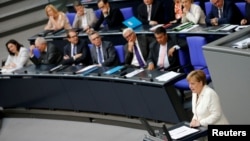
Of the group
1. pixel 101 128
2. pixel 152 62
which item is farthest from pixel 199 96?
pixel 101 128

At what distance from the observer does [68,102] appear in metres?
7.68

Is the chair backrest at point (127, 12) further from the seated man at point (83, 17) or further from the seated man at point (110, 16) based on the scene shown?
the seated man at point (83, 17)

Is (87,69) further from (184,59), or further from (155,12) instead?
(155,12)

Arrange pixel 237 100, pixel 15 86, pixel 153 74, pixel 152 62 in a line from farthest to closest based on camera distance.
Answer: pixel 15 86 < pixel 152 62 < pixel 153 74 < pixel 237 100

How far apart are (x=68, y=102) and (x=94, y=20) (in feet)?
6.77

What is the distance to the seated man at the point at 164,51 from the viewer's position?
6.74 metres

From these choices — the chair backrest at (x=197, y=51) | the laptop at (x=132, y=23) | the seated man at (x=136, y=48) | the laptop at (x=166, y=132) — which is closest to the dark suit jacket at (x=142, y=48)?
the seated man at (x=136, y=48)

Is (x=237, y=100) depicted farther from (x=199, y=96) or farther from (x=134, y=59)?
(x=134, y=59)

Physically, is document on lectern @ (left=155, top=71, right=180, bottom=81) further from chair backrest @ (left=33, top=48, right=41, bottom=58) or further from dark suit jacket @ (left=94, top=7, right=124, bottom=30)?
chair backrest @ (left=33, top=48, right=41, bottom=58)

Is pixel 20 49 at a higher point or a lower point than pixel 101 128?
higher

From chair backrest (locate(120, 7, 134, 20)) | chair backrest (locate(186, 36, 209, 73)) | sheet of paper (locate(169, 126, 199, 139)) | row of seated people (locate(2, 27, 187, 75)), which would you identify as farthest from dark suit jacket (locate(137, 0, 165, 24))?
sheet of paper (locate(169, 126, 199, 139))

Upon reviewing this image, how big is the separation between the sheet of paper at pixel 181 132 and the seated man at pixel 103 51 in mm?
2886

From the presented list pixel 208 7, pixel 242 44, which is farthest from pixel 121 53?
pixel 242 44

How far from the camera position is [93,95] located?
722cm
